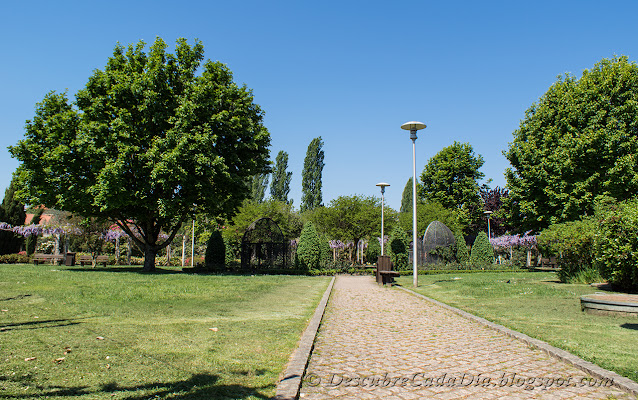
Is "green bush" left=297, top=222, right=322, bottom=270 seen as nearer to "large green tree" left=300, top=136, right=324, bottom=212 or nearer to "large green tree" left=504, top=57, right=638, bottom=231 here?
"large green tree" left=504, top=57, right=638, bottom=231

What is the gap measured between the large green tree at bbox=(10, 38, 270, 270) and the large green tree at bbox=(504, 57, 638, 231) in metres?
19.7

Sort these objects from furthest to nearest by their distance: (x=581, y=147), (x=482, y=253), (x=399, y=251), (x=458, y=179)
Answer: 1. (x=458, y=179)
2. (x=482, y=253)
3. (x=399, y=251)
4. (x=581, y=147)

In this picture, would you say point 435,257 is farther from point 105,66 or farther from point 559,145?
point 105,66

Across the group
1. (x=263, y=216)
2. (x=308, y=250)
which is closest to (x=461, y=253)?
(x=308, y=250)

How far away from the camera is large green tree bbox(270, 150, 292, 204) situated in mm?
61312

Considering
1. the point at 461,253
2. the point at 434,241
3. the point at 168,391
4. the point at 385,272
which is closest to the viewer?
the point at 168,391

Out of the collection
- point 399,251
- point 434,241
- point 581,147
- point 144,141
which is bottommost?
point 399,251

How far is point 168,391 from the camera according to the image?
12.5 feet

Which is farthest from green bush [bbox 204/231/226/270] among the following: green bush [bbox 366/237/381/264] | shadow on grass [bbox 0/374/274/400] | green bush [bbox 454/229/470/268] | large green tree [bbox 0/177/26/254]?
shadow on grass [bbox 0/374/274/400]

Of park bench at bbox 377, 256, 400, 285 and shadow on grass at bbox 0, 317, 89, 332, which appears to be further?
park bench at bbox 377, 256, 400, 285

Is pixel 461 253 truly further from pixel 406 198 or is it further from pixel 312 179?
pixel 406 198

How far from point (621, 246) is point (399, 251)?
20.5 meters

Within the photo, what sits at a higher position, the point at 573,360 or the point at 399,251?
the point at 399,251

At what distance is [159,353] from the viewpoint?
5.17 m
